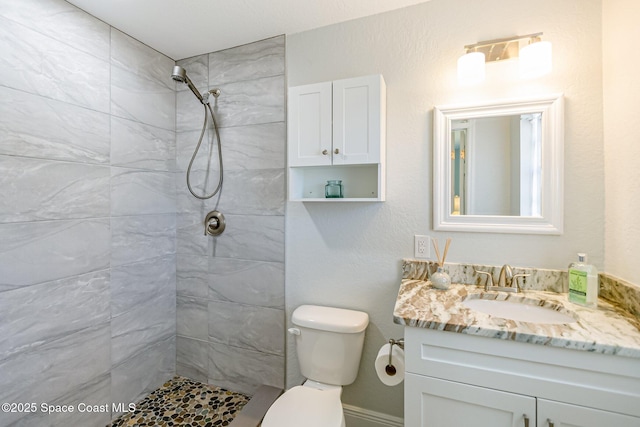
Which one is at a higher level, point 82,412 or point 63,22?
point 63,22

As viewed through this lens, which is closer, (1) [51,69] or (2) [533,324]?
(2) [533,324]

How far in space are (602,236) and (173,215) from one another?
2.52m

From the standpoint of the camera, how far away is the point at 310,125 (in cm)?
158

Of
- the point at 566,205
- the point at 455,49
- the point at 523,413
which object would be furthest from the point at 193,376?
the point at 455,49

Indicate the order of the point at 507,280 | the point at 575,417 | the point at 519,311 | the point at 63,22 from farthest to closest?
the point at 63,22 → the point at 507,280 → the point at 519,311 → the point at 575,417

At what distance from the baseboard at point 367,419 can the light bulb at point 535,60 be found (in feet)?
6.24

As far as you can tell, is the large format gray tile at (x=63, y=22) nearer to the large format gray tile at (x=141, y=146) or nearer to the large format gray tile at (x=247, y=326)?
the large format gray tile at (x=141, y=146)

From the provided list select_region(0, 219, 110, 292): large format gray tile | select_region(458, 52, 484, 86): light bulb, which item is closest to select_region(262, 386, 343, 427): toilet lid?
select_region(0, 219, 110, 292): large format gray tile

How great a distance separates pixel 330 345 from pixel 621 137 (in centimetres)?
160

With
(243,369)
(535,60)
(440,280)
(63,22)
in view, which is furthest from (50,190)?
(535,60)

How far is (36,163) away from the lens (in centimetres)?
138

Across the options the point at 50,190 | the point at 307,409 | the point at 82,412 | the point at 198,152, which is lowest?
the point at 82,412

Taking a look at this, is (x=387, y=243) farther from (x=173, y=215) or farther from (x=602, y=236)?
(x=173, y=215)

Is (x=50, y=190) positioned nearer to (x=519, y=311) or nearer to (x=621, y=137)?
(x=519, y=311)
